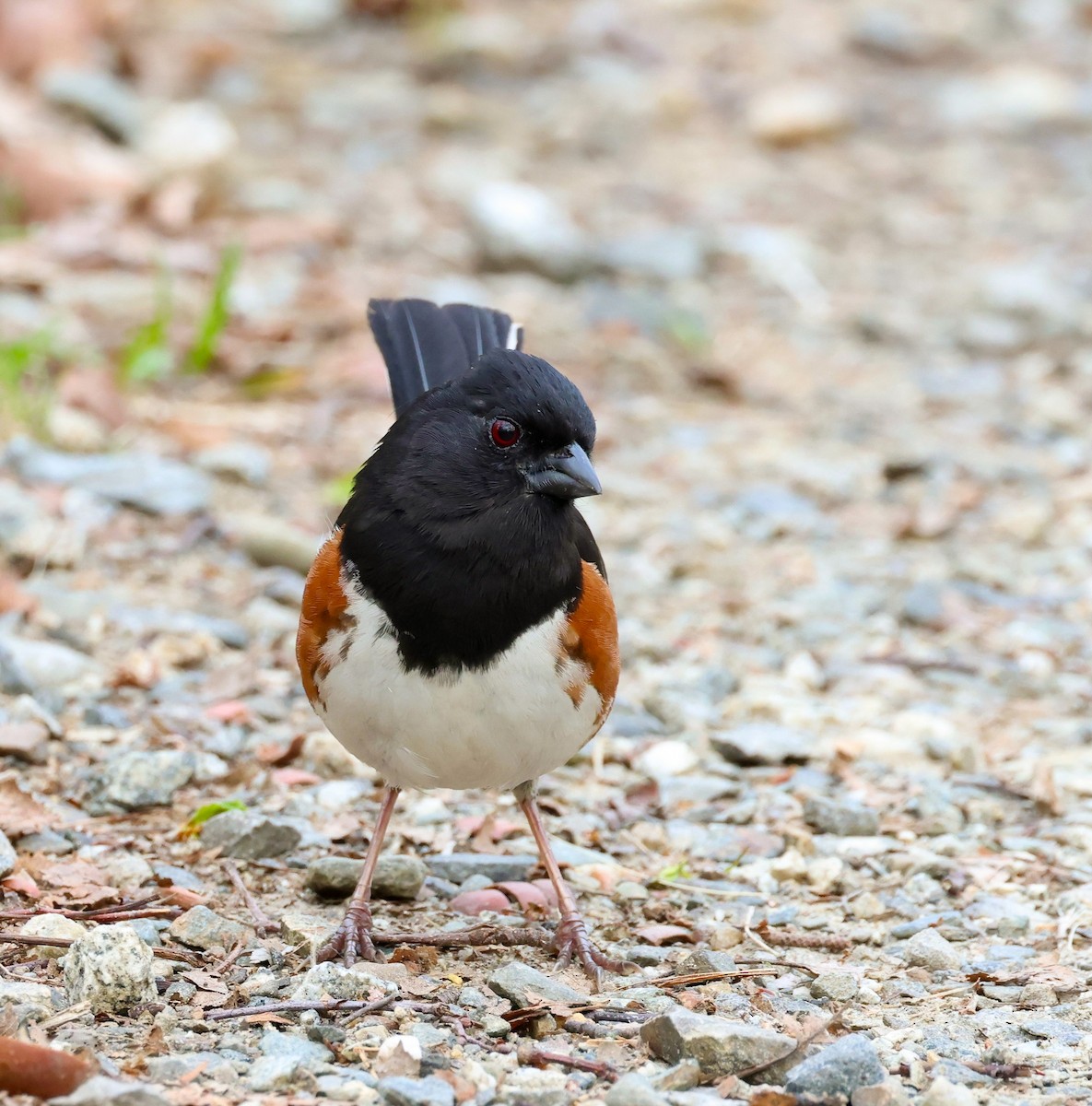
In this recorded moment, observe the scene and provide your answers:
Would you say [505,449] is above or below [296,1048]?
above

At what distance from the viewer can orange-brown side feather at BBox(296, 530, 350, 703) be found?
3479 millimetres

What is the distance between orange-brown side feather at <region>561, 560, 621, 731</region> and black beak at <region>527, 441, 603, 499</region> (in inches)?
8.9

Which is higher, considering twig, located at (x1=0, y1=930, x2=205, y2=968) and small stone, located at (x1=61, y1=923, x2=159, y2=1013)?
small stone, located at (x1=61, y1=923, x2=159, y2=1013)

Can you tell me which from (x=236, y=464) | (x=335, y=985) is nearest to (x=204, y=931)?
(x=335, y=985)

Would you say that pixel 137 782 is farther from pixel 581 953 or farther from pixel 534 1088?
pixel 534 1088

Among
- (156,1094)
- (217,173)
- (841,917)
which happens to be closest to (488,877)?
(841,917)

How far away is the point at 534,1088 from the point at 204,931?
85 centimetres

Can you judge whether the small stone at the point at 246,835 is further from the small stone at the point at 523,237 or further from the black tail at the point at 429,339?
the small stone at the point at 523,237

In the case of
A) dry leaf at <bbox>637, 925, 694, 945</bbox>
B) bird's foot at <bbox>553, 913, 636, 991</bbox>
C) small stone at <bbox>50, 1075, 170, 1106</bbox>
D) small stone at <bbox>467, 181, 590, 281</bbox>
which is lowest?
dry leaf at <bbox>637, 925, 694, 945</bbox>

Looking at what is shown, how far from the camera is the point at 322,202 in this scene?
27.1ft

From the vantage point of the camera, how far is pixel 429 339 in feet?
14.0

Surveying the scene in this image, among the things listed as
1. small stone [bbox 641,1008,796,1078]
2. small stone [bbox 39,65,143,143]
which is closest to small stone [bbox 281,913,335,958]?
small stone [bbox 641,1008,796,1078]

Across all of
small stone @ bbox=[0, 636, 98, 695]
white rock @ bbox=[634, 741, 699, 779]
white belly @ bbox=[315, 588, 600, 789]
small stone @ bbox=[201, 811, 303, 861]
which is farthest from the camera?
white rock @ bbox=[634, 741, 699, 779]

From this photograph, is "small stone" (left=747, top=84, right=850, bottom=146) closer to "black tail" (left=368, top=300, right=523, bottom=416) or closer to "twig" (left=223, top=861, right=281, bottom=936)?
"black tail" (left=368, top=300, right=523, bottom=416)
